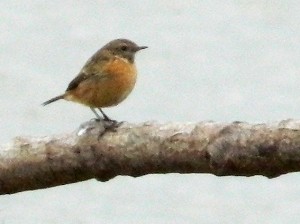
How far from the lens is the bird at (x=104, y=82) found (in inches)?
146

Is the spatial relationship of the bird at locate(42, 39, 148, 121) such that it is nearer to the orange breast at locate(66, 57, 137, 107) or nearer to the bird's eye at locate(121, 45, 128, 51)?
the orange breast at locate(66, 57, 137, 107)

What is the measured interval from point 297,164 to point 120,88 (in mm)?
1646

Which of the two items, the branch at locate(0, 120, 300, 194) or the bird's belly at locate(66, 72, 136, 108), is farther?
the bird's belly at locate(66, 72, 136, 108)

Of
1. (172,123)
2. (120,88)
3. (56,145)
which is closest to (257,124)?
(172,123)

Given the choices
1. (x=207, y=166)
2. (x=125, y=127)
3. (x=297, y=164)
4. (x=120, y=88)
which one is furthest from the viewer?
(x=120, y=88)

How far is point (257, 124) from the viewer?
2.29m

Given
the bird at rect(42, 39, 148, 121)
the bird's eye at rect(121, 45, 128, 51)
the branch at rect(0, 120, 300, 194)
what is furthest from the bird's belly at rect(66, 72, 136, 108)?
the branch at rect(0, 120, 300, 194)

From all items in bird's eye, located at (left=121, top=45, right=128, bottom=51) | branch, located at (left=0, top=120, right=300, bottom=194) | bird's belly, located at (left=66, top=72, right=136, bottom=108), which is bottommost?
bird's belly, located at (left=66, top=72, right=136, bottom=108)

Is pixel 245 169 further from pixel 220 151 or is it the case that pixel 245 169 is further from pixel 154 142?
pixel 154 142

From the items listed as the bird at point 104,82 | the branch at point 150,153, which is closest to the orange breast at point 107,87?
the bird at point 104,82

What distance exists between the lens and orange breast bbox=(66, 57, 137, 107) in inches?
146

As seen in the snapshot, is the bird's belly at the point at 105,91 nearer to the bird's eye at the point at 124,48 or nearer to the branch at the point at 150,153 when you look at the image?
the bird's eye at the point at 124,48

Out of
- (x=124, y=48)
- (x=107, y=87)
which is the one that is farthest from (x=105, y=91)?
(x=124, y=48)

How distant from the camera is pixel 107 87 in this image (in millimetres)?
3701
